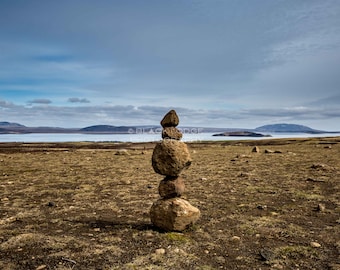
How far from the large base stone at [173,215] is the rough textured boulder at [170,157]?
1066mm

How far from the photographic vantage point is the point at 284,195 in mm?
15398

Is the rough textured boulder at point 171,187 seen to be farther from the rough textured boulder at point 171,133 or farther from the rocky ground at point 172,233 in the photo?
the rough textured boulder at point 171,133

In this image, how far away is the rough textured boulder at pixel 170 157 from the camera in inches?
409

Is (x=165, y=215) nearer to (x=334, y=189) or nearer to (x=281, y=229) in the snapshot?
(x=281, y=229)

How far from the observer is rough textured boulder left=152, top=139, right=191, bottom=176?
1038 centimetres

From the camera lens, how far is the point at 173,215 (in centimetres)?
994

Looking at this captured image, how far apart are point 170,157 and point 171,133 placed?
947 millimetres

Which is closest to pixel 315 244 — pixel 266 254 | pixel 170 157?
pixel 266 254

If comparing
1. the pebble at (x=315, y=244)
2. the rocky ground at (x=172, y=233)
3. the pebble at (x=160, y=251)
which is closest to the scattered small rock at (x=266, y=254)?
the rocky ground at (x=172, y=233)

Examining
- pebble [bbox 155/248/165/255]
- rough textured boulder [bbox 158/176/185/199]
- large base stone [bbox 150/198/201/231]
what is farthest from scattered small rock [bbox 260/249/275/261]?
rough textured boulder [bbox 158/176/185/199]

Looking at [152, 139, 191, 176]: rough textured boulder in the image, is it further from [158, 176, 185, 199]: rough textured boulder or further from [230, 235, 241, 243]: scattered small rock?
[230, 235, 241, 243]: scattered small rock

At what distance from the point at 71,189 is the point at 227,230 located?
10.7 m

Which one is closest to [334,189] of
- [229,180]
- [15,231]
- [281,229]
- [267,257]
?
[229,180]

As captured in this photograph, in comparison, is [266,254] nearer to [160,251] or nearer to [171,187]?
[160,251]
